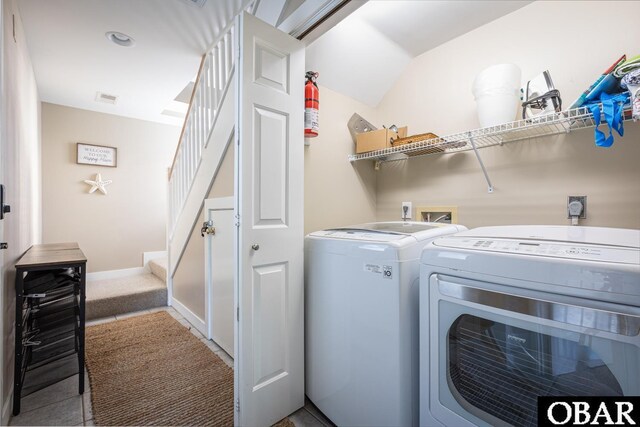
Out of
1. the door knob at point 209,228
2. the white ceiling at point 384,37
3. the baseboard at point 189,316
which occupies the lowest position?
the baseboard at point 189,316

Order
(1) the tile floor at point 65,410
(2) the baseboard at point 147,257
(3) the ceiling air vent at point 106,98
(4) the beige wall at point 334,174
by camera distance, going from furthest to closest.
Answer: (2) the baseboard at point 147,257 < (3) the ceiling air vent at point 106,98 < (4) the beige wall at point 334,174 < (1) the tile floor at point 65,410

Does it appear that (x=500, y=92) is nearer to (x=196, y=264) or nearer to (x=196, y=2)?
(x=196, y=2)

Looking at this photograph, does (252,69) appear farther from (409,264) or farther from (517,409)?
(517,409)

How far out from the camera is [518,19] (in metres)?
1.62

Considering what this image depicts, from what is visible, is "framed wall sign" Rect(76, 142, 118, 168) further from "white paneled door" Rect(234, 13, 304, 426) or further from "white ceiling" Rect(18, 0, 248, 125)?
"white paneled door" Rect(234, 13, 304, 426)

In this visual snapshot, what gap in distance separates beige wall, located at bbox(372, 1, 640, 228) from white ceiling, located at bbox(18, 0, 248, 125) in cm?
143

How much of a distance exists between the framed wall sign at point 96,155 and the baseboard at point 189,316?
80.8 inches

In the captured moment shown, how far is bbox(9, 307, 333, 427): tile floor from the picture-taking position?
1379mm

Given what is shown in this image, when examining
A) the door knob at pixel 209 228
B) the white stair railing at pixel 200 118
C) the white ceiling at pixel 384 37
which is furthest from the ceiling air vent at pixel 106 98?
the white ceiling at pixel 384 37

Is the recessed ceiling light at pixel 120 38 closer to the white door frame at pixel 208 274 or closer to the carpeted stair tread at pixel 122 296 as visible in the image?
the white door frame at pixel 208 274

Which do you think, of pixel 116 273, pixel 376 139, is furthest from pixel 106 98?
pixel 376 139

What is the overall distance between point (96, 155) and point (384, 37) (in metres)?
3.64

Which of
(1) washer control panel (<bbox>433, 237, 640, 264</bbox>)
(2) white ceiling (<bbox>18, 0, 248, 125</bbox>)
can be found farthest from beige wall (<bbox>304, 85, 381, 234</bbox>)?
(1) washer control panel (<bbox>433, 237, 640, 264</bbox>)

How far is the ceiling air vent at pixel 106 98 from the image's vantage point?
3.01m
